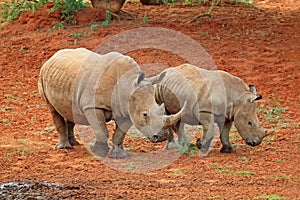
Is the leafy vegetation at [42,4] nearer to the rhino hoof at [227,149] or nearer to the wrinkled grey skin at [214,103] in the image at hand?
the wrinkled grey skin at [214,103]

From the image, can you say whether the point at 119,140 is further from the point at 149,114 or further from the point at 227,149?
the point at 227,149

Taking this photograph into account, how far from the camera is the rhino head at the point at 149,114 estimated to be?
9.62 meters

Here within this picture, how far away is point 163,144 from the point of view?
11.5 metres

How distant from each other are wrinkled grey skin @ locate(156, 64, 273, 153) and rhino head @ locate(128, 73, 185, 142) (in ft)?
2.40

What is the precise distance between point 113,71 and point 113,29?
8444mm

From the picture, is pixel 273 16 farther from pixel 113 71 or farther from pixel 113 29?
pixel 113 71

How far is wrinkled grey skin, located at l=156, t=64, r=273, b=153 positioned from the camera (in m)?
10.5

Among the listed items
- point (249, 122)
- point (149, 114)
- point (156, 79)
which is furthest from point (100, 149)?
point (249, 122)

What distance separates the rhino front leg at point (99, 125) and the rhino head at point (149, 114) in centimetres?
50

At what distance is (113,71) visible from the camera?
1028 centimetres

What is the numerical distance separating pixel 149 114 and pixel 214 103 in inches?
47.4

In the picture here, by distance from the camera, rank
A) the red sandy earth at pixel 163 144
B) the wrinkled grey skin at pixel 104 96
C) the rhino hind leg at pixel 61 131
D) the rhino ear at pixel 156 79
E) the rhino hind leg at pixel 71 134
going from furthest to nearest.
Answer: the rhino hind leg at pixel 71 134 < the rhino hind leg at pixel 61 131 < the rhino ear at pixel 156 79 < the wrinkled grey skin at pixel 104 96 < the red sandy earth at pixel 163 144

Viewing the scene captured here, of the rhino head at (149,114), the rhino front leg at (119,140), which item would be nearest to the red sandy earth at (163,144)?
the rhino front leg at (119,140)

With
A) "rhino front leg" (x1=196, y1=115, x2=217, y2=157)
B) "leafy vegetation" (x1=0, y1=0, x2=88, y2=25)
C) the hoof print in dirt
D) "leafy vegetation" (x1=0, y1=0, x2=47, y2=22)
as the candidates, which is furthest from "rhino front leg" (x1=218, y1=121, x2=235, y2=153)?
"leafy vegetation" (x1=0, y1=0, x2=47, y2=22)
